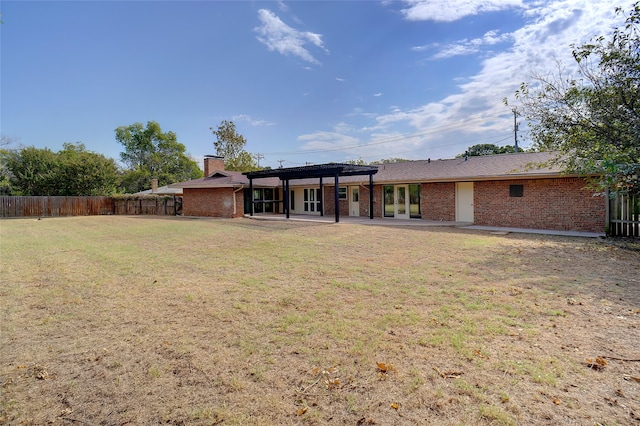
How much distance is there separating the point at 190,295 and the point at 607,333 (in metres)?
5.64

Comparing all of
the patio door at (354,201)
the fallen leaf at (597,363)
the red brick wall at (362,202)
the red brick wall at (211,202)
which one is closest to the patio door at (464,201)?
the red brick wall at (362,202)

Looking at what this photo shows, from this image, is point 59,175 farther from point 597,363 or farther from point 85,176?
point 597,363

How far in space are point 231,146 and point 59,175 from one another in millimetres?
16884

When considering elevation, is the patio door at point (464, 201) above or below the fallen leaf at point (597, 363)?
above

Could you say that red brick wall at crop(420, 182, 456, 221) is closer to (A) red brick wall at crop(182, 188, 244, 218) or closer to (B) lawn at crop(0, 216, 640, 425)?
(B) lawn at crop(0, 216, 640, 425)

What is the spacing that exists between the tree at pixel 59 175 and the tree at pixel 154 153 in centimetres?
1286

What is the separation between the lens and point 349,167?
58.1ft

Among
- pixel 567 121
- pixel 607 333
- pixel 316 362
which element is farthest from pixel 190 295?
pixel 567 121

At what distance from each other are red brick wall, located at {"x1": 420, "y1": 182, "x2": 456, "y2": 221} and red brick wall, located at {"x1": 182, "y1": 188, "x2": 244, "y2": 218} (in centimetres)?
1214

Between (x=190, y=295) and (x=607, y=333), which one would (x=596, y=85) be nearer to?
(x=607, y=333)

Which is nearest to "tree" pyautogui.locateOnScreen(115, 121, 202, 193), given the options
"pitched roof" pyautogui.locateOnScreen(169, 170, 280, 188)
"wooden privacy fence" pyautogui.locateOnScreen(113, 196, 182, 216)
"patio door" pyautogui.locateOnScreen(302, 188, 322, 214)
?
"wooden privacy fence" pyautogui.locateOnScreen(113, 196, 182, 216)

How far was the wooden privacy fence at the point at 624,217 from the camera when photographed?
452 inches

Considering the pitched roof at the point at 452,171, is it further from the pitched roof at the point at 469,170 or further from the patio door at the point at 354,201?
the patio door at the point at 354,201

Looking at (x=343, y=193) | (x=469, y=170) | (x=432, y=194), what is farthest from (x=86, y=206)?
(x=469, y=170)
